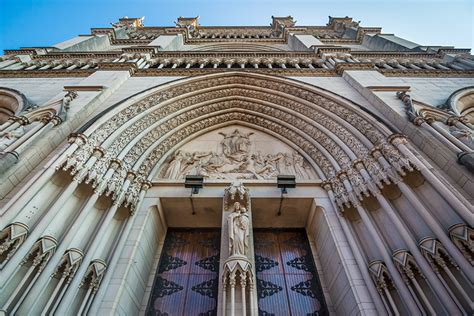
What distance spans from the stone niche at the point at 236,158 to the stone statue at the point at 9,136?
299 centimetres

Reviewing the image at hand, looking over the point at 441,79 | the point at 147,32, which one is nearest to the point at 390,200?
the point at 441,79

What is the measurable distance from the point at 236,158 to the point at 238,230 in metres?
2.74

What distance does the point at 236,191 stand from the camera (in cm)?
575

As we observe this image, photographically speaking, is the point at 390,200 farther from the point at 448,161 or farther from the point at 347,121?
the point at 347,121

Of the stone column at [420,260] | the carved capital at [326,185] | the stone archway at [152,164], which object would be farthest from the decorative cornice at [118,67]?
the stone column at [420,260]

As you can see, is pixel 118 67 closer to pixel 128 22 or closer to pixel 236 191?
pixel 236 191

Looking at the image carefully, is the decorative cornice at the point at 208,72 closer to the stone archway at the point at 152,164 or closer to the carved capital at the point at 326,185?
the stone archway at the point at 152,164

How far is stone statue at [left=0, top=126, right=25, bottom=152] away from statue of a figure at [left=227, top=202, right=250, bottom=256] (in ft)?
14.2

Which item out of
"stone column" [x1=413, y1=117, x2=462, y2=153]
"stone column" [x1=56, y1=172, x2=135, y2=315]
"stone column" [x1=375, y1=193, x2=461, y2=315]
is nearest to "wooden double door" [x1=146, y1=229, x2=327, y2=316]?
"stone column" [x1=56, y1=172, x2=135, y2=315]

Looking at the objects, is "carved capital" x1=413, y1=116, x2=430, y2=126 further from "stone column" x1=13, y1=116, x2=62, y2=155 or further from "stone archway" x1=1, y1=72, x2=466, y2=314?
"stone column" x1=13, y1=116, x2=62, y2=155

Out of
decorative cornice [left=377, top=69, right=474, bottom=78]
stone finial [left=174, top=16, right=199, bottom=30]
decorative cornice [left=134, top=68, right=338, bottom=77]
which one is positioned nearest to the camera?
decorative cornice [left=377, top=69, right=474, bottom=78]

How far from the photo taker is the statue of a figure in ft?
15.2

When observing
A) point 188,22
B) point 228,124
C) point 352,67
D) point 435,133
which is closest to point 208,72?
point 228,124

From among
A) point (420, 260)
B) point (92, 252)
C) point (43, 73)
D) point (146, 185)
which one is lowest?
point (420, 260)
